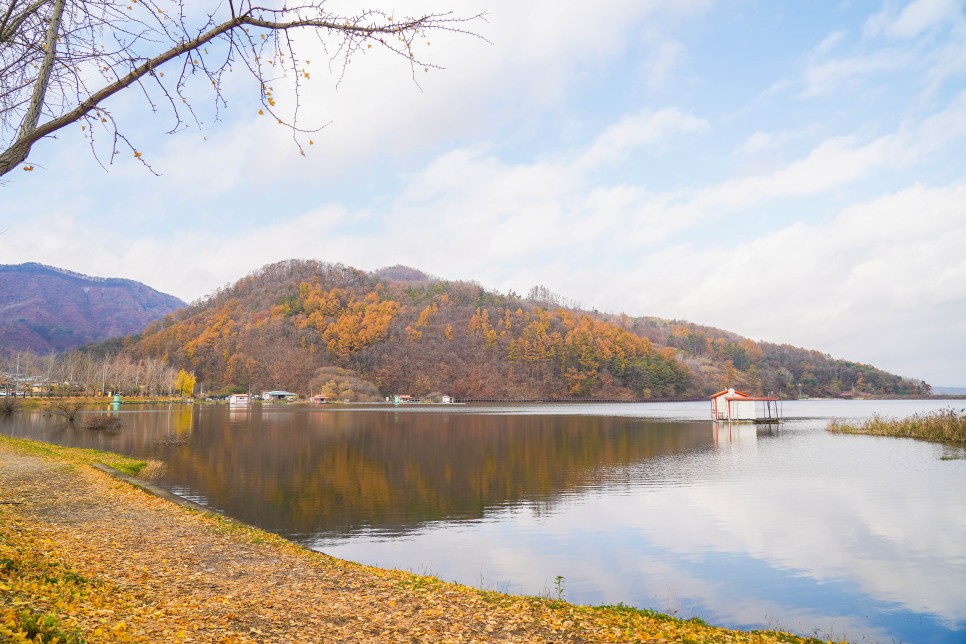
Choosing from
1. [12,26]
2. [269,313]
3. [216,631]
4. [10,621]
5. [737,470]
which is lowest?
[737,470]

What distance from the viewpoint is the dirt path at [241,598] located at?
666 cm

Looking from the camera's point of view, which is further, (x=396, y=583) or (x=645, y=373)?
(x=645, y=373)

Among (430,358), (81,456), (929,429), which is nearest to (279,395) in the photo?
(430,358)

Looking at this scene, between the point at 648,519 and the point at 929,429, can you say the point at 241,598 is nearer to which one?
the point at 648,519

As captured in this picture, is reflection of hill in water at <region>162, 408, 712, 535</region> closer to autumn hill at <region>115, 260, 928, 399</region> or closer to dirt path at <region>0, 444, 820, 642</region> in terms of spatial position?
dirt path at <region>0, 444, 820, 642</region>

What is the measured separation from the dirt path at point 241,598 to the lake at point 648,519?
A: 321 centimetres

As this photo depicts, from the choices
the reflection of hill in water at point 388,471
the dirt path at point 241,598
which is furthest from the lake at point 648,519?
the dirt path at point 241,598

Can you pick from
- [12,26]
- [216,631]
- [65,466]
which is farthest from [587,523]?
[65,466]

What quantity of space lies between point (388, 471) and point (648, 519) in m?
13.4

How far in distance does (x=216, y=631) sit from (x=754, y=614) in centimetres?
928

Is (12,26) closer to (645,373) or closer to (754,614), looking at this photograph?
(754,614)

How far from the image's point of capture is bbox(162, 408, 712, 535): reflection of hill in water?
1933 cm

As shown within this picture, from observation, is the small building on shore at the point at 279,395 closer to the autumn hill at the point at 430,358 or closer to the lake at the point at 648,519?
the autumn hill at the point at 430,358

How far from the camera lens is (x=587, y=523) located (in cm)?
1812
